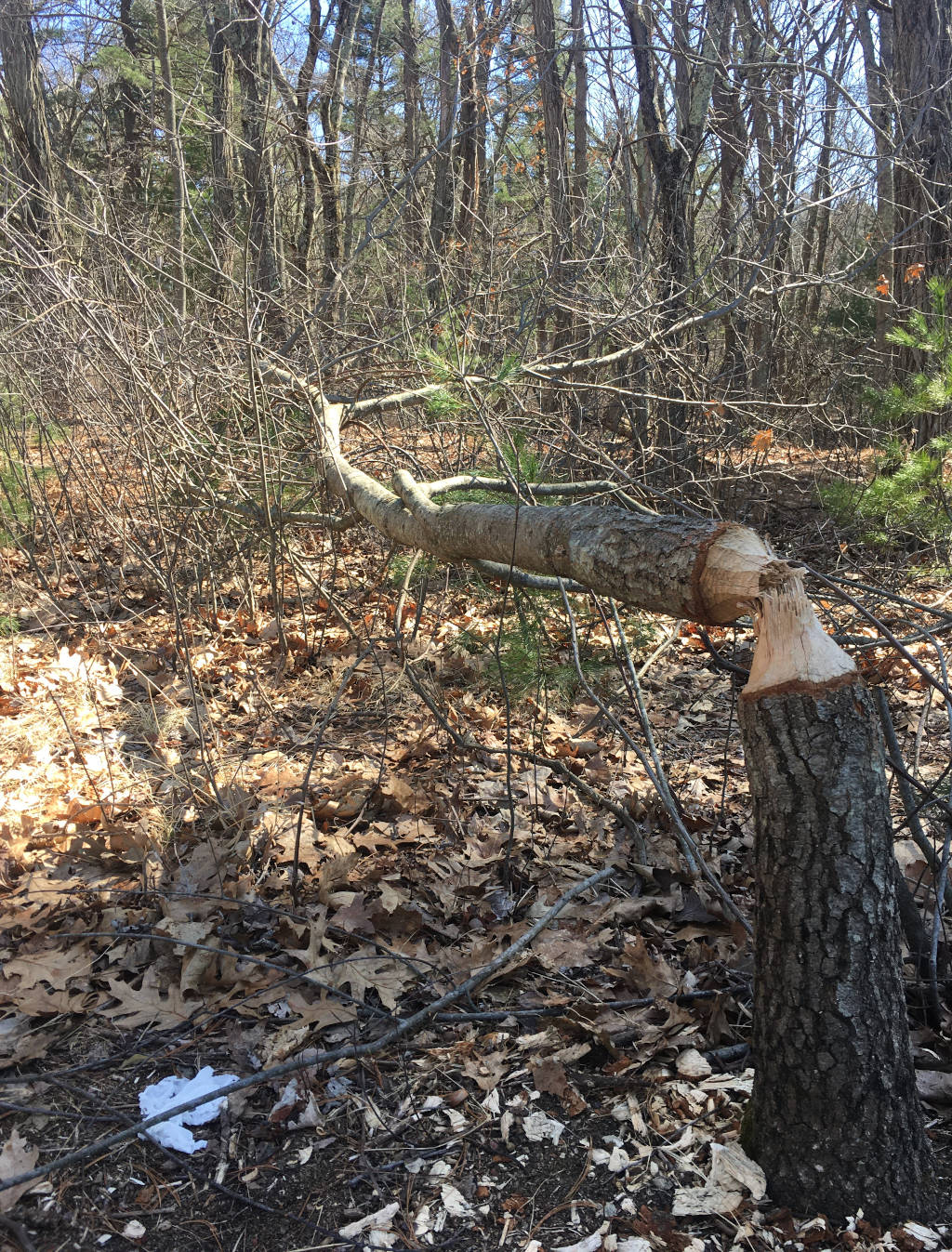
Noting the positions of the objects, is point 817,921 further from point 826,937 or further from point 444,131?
point 444,131

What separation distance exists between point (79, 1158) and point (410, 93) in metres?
13.3

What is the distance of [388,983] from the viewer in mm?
2549

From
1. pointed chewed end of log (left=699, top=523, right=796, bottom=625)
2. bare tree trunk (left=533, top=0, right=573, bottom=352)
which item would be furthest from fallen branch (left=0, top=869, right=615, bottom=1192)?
bare tree trunk (left=533, top=0, right=573, bottom=352)

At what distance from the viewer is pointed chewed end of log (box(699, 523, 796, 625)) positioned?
182cm

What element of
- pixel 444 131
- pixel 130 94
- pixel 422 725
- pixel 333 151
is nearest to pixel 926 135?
pixel 444 131

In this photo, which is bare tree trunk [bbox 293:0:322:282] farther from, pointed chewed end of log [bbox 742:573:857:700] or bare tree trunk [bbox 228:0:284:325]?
pointed chewed end of log [bbox 742:573:857:700]

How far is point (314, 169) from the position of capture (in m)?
10.2

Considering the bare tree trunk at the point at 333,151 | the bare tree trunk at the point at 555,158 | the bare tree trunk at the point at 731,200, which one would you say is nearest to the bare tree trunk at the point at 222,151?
the bare tree trunk at the point at 333,151

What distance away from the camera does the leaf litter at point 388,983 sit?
6.32ft

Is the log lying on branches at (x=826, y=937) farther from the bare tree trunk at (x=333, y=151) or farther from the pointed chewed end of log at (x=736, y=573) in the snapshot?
the bare tree trunk at (x=333, y=151)

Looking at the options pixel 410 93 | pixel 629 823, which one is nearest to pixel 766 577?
pixel 629 823

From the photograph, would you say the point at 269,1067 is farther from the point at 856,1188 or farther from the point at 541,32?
the point at 541,32

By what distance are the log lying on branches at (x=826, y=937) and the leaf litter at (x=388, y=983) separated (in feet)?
0.43

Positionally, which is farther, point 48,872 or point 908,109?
point 908,109
